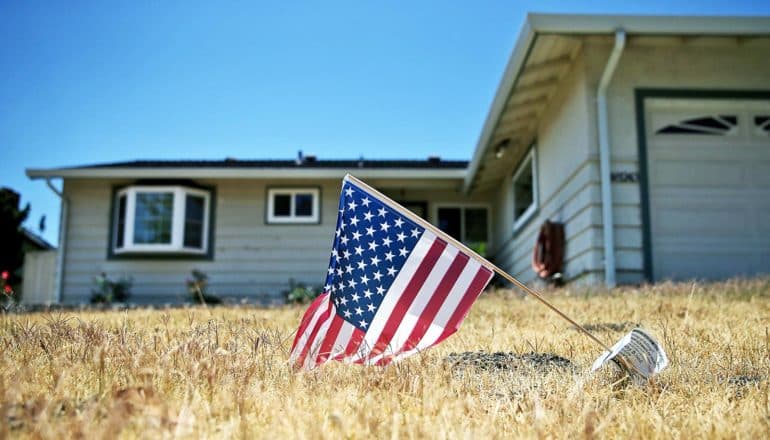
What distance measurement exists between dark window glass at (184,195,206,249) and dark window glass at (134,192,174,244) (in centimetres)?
33

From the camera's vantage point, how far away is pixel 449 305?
384 centimetres

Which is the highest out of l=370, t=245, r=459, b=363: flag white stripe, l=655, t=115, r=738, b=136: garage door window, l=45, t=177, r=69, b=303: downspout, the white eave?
the white eave

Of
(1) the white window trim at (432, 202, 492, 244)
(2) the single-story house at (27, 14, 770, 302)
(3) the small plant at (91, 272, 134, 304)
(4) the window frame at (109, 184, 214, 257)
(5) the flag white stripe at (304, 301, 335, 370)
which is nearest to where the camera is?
(5) the flag white stripe at (304, 301, 335, 370)

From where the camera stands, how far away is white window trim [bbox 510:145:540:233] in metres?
12.5

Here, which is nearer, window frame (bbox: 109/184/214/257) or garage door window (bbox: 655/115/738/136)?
garage door window (bbox: 655/115/738/136)

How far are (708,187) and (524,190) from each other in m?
5.13

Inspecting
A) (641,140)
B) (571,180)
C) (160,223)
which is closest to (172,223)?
(160,223)

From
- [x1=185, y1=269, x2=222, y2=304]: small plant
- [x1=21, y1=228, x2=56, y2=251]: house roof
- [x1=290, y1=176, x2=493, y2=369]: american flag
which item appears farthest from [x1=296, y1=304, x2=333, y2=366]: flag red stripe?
[x1=21, y1=228, x2=56, y2=251]: house roof

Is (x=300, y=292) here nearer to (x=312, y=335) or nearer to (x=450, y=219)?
(x=450, y=219)

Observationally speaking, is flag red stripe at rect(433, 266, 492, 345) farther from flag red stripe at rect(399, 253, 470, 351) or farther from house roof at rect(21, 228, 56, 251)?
house roof at rect(21, 228, 56, 251)

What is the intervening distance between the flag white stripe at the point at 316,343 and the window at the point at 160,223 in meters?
11.8

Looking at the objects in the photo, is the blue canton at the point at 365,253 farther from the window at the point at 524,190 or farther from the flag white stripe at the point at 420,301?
the window at the point at 524,190

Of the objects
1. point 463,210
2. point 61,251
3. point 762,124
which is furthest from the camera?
point 463,210

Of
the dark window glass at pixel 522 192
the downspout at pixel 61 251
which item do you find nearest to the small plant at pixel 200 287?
the downspout at pixel 61 251
